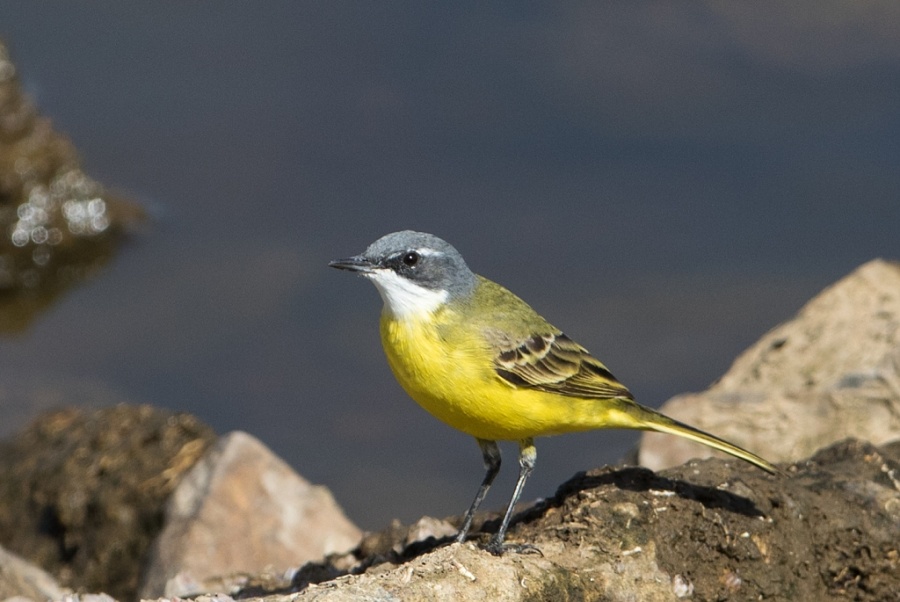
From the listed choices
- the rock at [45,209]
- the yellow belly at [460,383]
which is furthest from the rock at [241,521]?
the rock at [45,209]

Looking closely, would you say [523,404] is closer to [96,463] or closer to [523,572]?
[523,572]

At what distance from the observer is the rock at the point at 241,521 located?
8789 mm

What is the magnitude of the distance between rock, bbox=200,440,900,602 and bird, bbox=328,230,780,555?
0.25 m

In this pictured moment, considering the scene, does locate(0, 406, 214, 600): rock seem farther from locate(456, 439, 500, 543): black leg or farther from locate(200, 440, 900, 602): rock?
locate(456, 439, 500, 543): black leg

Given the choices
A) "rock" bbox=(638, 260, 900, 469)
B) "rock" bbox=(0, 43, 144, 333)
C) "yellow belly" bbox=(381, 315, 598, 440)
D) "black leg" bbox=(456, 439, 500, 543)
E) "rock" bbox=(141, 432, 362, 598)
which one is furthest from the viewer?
"rock" bbox=(0, 43, 144, 333)

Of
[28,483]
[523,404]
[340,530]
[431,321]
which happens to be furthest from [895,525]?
[28,483]

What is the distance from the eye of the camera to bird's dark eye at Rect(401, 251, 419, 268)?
6855 mm

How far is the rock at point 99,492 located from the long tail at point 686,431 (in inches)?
152

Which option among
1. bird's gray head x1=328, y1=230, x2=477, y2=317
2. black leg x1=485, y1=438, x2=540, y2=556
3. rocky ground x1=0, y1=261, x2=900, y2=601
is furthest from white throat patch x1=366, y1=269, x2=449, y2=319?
rocky ground x1=0, y1=261, x2=900, y2=601

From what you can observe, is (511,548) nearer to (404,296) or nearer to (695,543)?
(695,543)

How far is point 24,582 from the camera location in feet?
26.0

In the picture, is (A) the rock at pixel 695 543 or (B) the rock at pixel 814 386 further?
(B) the rock at pixel 814 386

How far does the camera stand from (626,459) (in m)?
9.59

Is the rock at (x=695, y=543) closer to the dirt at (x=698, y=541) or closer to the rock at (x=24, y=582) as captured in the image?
the dirt at (x=698, y=541)
